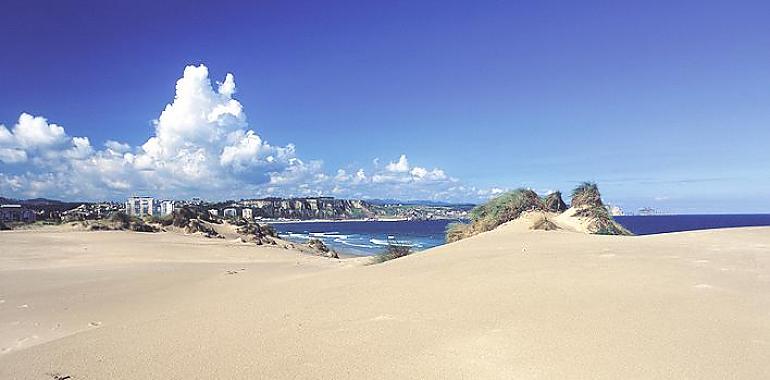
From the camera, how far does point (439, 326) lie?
4.64m

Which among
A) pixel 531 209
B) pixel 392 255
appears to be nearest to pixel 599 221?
pixel 531 209

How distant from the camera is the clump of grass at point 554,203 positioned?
2067cm

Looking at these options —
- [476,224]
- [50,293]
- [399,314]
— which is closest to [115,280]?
[50,293]

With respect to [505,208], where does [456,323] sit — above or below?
below

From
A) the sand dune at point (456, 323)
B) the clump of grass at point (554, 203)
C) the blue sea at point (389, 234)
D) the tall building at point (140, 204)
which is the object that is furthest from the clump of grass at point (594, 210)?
the tall building at point (140, 204)

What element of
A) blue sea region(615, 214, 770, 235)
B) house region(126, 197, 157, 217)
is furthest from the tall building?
blue sea region(615, 214, 770, 235)

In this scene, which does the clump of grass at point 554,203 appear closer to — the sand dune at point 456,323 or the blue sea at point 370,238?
the blue sea at point 370,238

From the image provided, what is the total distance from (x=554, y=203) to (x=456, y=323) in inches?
695

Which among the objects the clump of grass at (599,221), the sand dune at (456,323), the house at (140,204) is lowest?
Answer: the sand dune at (456,323)

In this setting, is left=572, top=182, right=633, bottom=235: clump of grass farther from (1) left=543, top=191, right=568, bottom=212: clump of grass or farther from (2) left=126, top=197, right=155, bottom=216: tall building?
(2) left=126, top=197, right=155, bottom=216: tall building

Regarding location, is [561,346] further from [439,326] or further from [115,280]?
[115,280]

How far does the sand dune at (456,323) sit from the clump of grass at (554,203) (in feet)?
37.6

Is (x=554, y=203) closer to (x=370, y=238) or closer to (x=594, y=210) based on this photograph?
(x=594, y=210)

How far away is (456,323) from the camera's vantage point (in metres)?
4.69
